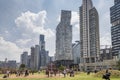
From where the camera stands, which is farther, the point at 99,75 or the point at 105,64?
the point at 105,64

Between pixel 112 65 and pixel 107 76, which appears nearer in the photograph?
pixel 107 76

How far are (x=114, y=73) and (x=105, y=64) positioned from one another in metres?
143

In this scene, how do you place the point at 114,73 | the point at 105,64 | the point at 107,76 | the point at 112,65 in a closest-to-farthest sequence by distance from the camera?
the point at 107,76 < the point at 114,73 < the point at 112,65 < the point at 105,64

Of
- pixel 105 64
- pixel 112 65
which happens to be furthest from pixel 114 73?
pixel 105 64

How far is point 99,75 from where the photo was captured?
5828 cm

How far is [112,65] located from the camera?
607ft

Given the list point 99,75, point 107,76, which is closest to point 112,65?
point 99,75

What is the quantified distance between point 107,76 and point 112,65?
15381 cm

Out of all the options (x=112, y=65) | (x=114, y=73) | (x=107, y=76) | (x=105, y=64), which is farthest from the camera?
(x=105, y=64)

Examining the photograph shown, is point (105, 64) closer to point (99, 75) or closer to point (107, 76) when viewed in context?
point (99, 75)

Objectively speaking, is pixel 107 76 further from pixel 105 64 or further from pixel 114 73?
pixel 105 64

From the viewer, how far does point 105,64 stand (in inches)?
7790

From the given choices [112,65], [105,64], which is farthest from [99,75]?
[105,64]

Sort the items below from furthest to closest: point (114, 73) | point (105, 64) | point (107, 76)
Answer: point (105, 64)
point (114, 73)
point (107, 76)
